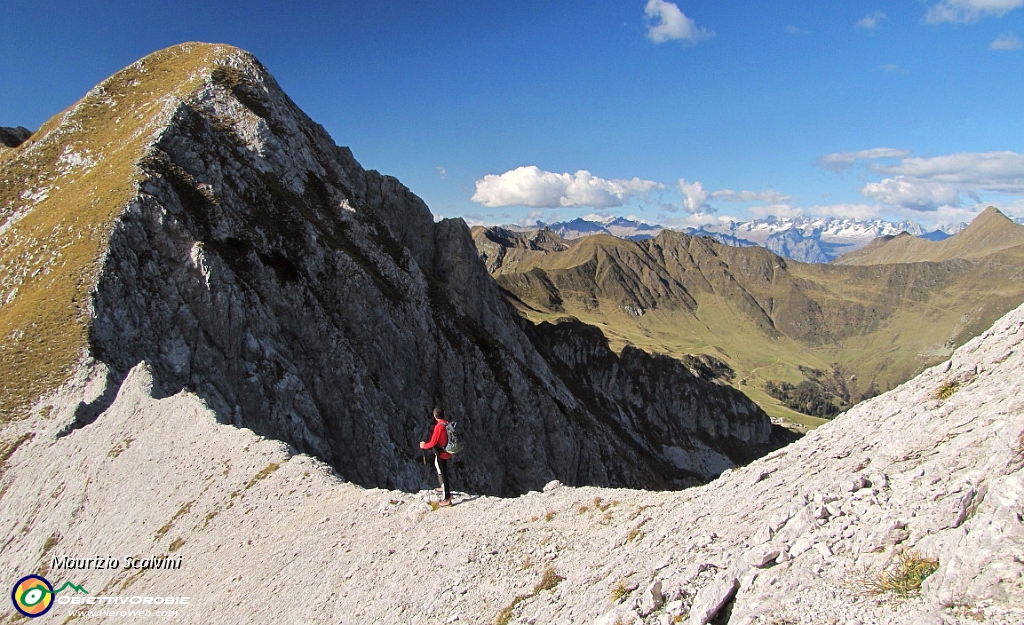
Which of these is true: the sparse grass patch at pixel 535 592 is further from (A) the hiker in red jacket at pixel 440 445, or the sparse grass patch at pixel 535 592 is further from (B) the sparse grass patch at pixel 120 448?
(B) the sparse grass patch at pixel 120 448

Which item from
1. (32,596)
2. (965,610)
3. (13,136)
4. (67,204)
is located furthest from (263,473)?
(13,136)

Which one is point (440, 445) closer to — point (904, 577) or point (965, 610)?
point (904, 577)

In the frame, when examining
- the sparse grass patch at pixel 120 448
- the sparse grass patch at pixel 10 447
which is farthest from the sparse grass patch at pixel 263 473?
the sparse grass patch at pixel 10 447

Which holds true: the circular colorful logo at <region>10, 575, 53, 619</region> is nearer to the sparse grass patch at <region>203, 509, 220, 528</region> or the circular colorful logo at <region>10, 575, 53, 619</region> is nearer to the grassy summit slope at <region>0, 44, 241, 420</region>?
the sparse grass patch at <region>203, 509, 220, 528</region>

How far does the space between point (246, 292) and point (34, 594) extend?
2679cm

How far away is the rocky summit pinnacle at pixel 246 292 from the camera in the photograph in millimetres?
37344

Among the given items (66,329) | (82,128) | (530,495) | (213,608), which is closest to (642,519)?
(530,495)

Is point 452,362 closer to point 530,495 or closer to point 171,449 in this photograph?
Answer: point 171,449

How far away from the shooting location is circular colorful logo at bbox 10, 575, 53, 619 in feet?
73.8

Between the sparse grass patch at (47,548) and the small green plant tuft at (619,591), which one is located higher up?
the sparse grass patch at (47,548)

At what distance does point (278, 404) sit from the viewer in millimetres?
42219

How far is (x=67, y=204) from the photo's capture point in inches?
1817

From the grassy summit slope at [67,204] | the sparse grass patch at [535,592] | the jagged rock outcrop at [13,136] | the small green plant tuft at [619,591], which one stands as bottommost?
the sparse grass patch at [535,592]

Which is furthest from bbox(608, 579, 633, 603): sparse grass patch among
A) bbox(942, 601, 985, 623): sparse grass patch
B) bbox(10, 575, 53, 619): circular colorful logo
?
bbox(10, 575, 53, 619): circular colorful logo
